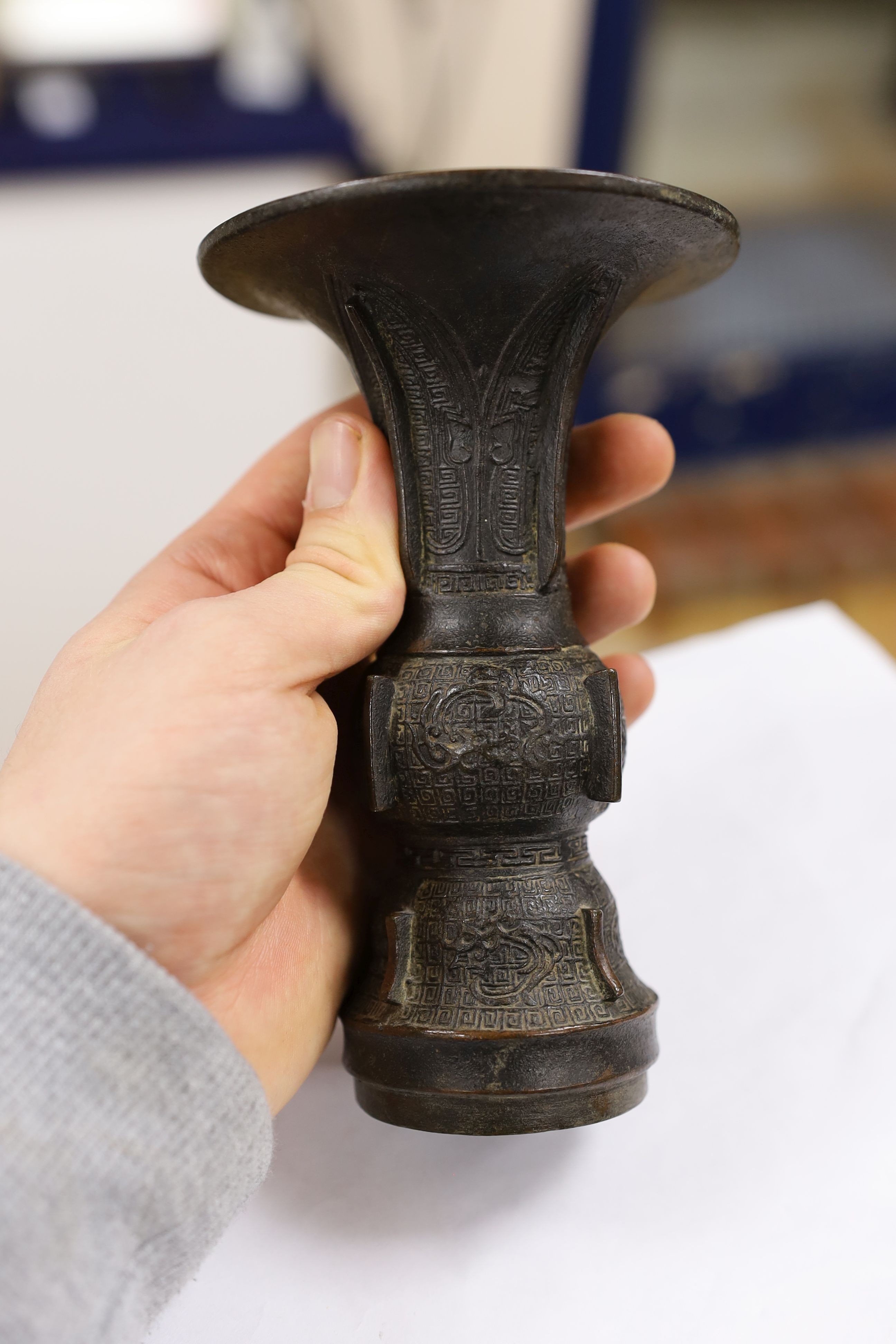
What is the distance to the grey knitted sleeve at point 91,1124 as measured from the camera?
0.72 metres

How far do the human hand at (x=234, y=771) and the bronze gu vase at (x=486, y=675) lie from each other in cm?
5

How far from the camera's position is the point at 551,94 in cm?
227

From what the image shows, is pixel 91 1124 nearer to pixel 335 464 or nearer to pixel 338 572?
pixel 338 572

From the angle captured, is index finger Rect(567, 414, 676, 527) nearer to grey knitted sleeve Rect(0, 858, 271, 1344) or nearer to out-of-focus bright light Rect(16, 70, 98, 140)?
grey knitted sleeve Rect(0, 858, 271, 1344)

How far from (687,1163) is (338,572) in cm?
60

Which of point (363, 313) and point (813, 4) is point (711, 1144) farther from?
point (813, 4)

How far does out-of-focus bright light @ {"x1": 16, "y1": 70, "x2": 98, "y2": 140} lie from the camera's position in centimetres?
224

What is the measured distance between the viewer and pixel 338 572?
907 millimetres

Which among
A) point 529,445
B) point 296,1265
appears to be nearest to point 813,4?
point 529,445

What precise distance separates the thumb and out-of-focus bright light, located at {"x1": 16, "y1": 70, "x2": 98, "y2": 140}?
1.60m

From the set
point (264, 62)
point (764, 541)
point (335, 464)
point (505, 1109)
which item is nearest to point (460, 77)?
point (264, 62)

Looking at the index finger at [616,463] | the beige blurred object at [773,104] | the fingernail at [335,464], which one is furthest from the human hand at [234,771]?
the beige blurred object at [773,104]

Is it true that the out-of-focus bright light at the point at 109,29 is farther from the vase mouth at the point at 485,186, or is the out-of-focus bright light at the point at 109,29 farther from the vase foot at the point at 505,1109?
the vase foot at the point at 505,1109

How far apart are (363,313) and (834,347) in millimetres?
1974
